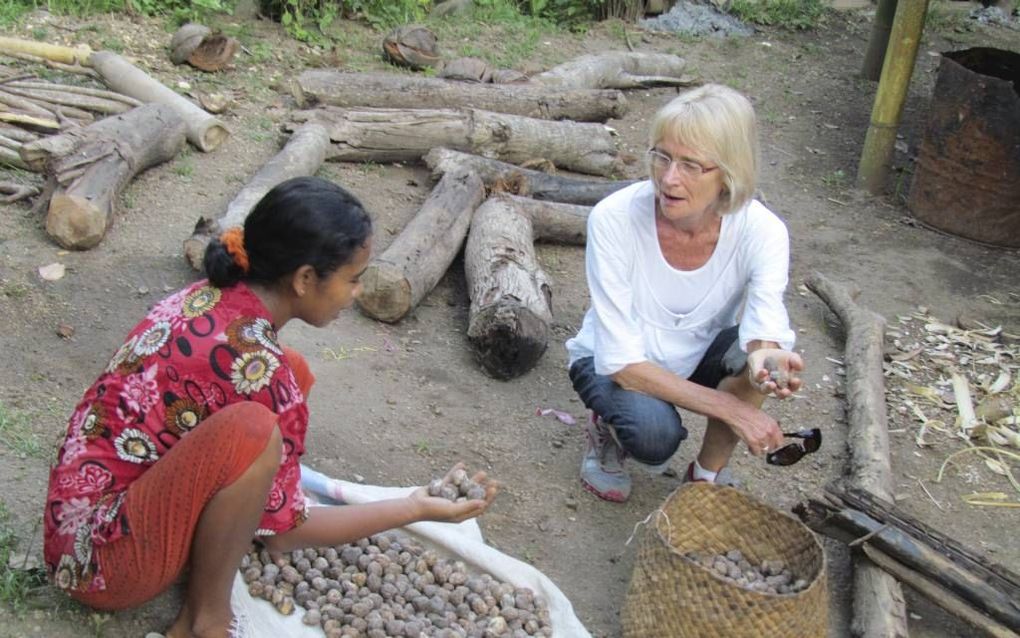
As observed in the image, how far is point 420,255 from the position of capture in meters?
5.08

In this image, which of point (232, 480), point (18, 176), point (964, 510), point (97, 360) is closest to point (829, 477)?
point (964, 510)

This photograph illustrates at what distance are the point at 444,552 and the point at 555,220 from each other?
300 cm

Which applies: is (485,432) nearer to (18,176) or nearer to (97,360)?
(97,360)

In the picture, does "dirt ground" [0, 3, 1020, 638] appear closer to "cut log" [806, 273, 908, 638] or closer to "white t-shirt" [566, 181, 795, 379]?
"cut log" [806, 273, 908, 638]

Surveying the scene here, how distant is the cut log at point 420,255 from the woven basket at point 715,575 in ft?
6.03

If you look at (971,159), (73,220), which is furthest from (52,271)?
(971,159)

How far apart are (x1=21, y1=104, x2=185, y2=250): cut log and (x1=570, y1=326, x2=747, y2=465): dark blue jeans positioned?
8.52 feet

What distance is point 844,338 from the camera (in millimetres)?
5488

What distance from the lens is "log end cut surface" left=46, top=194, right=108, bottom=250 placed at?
4.89 m

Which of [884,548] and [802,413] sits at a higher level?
[884,548]

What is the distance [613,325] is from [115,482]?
5.16ft

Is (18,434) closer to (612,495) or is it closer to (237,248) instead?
(237,248)

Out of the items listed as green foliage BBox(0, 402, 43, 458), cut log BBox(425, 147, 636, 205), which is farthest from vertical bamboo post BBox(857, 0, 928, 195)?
green foliage BBox(0, 402, 43, 458)

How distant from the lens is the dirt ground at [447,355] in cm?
360
